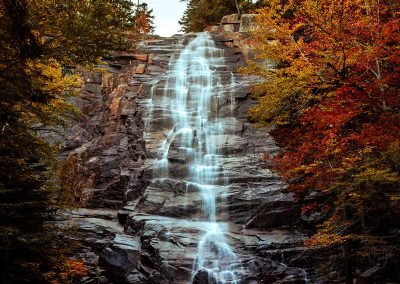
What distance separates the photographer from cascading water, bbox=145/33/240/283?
38.2 ft

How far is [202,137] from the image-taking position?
1853 cm

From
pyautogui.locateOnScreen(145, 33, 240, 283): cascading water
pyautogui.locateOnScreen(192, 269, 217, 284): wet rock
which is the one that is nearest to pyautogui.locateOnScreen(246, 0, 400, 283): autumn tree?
pyautogui.locateOnScreen(192, 269, 217, 284): wet rock

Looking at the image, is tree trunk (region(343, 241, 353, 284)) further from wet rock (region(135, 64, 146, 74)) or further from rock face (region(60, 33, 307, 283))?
wet rock (region(135, 64, 146, 74))

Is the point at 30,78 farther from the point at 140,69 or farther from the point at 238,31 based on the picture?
the point at 238,31

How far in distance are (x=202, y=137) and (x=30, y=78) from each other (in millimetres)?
11852

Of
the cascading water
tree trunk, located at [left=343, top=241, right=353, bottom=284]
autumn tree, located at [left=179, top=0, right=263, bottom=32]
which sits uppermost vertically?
autumn tree, located at [left=179, top=0, right=263, bottom=32]

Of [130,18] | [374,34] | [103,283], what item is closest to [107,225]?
[103,283]

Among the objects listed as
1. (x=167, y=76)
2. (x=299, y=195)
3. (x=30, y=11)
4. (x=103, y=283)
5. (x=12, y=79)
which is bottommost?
(x=103, y=283)

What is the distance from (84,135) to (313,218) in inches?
575

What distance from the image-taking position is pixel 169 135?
18.9 meters

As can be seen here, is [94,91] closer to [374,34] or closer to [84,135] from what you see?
[84,135]

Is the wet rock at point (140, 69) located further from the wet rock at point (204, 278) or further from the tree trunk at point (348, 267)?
the tree trunk at point (348, 267)

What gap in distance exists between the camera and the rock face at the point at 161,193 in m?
11.6

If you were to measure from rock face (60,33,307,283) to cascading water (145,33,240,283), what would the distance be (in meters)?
0.15
